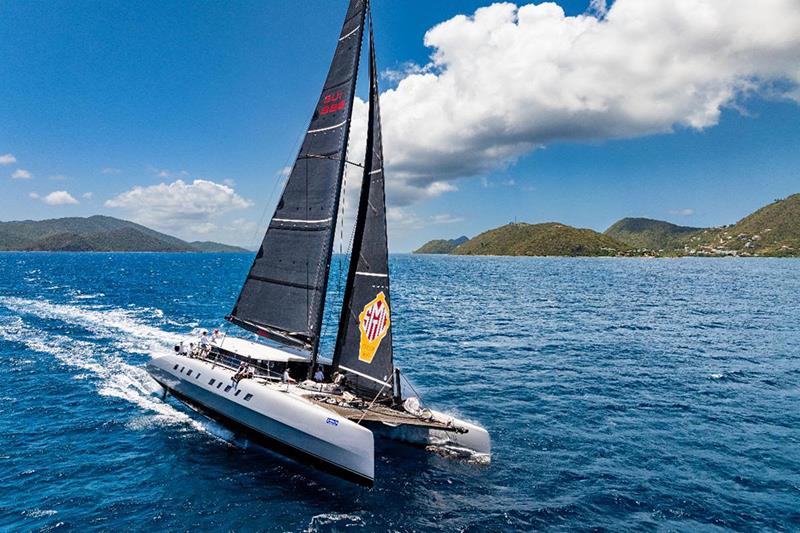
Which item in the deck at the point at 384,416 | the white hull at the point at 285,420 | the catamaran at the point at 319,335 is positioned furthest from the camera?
the catamaran at the point at 319,335

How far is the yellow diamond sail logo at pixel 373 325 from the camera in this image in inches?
647

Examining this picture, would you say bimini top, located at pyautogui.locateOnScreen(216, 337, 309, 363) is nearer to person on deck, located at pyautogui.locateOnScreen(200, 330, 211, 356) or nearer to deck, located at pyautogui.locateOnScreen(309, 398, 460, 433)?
person on deck, located at pyautogui.locateOnScreen(200, 330, 211, 356)

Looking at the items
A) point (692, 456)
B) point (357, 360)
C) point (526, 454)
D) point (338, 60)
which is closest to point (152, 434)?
point (357, 360)

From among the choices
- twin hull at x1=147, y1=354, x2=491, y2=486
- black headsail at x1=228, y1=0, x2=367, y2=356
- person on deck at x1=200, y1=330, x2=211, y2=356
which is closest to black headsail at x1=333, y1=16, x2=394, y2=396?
black headsail at x1=228, y1=0, x2=367, y2=356

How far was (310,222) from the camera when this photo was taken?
1825 cm

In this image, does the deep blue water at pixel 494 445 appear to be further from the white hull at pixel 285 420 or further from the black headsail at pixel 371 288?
the black headsail at pixel 371 288

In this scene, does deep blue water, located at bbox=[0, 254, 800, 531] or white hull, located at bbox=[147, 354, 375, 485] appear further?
white hull, located at bbox=[147, 354, 375, 485]

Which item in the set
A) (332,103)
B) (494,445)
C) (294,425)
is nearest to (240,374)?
(294,425)

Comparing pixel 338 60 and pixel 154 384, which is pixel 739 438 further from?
pixel 154 384

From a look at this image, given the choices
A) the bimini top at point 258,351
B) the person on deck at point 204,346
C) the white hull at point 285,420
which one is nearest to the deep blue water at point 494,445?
the white hull at point 285,420

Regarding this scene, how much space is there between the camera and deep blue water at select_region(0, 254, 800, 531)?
40.7 feet

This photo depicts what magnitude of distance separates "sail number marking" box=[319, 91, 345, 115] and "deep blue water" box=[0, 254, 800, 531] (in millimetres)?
14124

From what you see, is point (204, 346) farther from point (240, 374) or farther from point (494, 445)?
point (494, 445)

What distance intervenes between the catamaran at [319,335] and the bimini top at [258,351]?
0.11 m
